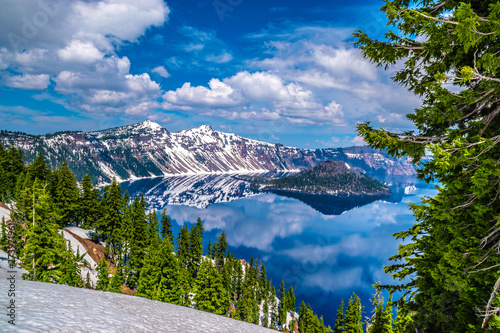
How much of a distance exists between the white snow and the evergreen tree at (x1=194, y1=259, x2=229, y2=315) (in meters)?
24.8

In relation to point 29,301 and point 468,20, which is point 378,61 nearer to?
point 468,20

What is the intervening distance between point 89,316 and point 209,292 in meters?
28.9

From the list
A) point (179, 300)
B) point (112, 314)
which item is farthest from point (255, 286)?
point (112, 314)

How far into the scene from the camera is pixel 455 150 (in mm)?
6016

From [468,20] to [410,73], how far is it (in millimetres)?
3287

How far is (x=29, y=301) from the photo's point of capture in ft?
23.0

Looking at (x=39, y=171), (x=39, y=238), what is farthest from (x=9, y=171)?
(x=39, y=238)

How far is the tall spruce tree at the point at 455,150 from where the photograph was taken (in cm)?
Answer: 575

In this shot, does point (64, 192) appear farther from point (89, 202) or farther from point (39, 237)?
point (39, 237)

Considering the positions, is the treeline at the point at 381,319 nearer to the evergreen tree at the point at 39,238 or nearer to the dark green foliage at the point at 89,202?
the evergreen tree at the point at 39,238

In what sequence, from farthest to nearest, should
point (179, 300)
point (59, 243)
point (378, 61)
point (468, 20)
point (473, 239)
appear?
point (179, 300) < point (59, 243) < point (378, 61) < point (473, 239) < point (468, 20)

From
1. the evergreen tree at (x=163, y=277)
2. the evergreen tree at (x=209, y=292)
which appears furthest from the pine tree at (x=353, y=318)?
the evergreen tree at (x=163, y=277)

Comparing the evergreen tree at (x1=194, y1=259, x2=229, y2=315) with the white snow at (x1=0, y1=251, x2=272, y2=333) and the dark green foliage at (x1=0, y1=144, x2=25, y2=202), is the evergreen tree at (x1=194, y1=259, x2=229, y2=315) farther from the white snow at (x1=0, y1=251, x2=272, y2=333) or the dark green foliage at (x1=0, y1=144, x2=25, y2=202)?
the dark green foliage at (x1=0, y1=144, x2=25, y2=202)

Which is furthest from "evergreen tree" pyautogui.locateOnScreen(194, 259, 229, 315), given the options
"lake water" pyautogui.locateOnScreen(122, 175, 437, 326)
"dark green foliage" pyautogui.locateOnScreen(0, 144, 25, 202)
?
"lake water" pyautogui.locateOnScreen(122, 175, 437, 326)
